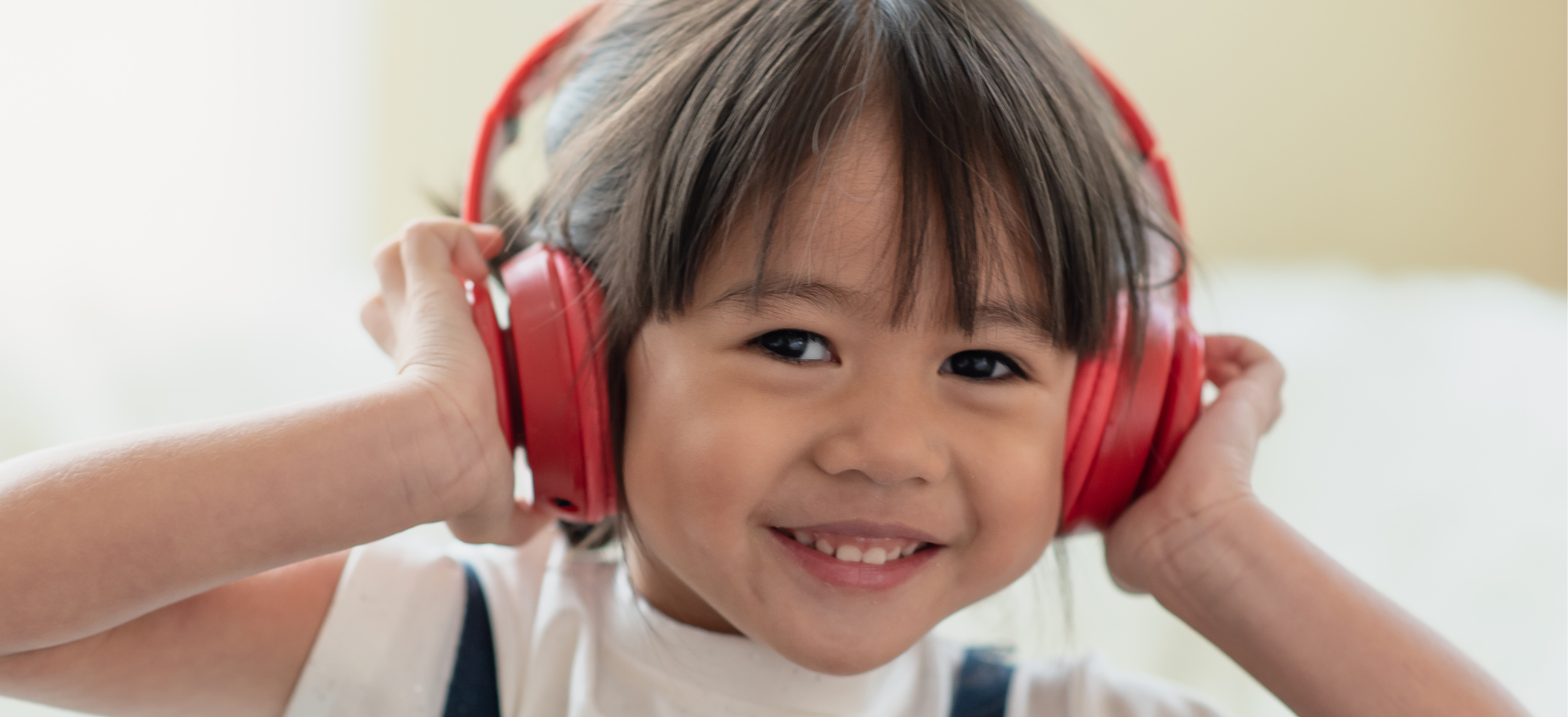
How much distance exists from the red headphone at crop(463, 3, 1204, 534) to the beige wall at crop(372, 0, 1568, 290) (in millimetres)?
1094

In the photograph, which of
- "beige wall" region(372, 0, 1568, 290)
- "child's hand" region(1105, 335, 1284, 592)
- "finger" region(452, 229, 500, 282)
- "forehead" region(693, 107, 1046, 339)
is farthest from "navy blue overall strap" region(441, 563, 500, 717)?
"beige wall" region(372, 0, 1568, 290)

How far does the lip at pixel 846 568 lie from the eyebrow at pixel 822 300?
141 millimetres

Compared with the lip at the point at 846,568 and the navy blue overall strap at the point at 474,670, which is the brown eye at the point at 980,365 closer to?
A: the lip at the point at 846,568

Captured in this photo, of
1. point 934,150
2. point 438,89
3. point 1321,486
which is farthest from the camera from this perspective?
point 438,89

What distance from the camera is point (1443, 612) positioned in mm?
1171

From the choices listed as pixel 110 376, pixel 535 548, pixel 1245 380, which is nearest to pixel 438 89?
pixel 110 376

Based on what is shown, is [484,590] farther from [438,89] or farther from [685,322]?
[438,89]

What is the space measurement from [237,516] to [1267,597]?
2.10 feet

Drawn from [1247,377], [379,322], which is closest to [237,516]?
[379,322]

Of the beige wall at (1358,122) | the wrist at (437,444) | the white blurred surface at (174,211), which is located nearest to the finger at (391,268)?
the wrist at (437,444)

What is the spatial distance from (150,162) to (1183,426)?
1.15m

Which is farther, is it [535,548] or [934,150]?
[535,548]

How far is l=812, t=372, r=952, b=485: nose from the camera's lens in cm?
68

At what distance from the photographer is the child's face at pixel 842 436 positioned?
0.67m
